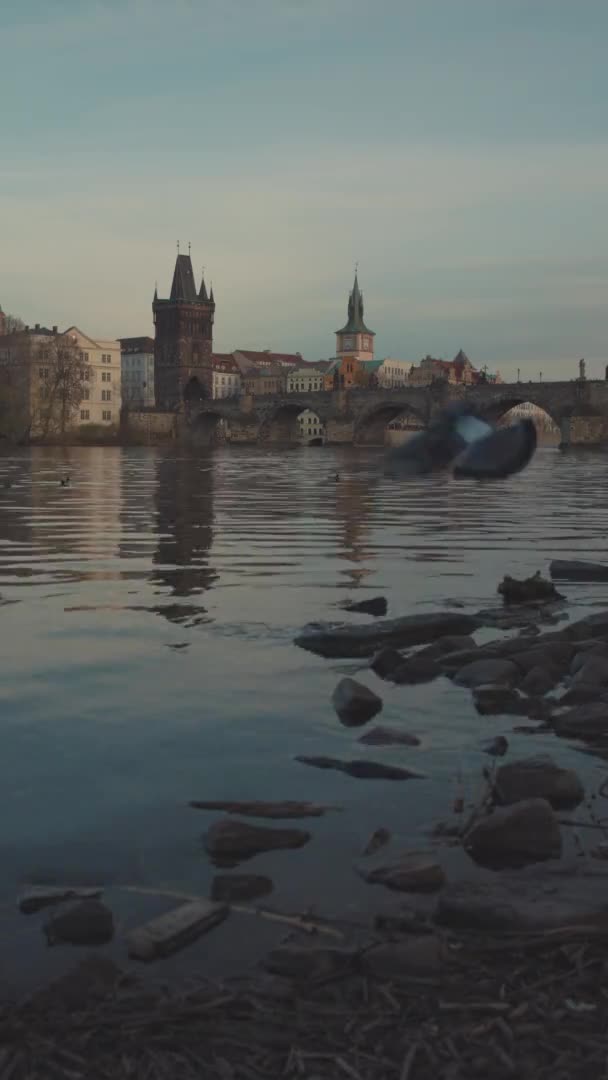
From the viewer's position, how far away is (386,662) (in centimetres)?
796

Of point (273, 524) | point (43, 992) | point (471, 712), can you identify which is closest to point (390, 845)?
point (43, 992)

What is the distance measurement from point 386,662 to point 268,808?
3.02 metres

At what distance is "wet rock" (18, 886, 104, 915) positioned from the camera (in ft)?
13.3

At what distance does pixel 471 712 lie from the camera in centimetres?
674

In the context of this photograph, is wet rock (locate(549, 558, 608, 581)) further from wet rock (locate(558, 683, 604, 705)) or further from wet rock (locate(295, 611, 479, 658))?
wet rock (locate(558, 683, 604, 705))

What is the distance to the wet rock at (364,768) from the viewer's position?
5555 millimetres

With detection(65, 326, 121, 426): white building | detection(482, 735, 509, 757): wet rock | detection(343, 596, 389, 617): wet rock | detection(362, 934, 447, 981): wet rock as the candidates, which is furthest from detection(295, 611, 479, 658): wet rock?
detection(65, 326, 121, 426): white building

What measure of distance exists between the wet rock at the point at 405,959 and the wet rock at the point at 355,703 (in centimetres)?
286

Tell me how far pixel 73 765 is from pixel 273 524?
15068 mm

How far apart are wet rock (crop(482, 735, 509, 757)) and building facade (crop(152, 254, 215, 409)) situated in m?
175

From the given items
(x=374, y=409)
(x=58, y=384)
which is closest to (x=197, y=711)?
(x=58, y=384)

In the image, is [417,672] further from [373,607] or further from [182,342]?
[182,342]

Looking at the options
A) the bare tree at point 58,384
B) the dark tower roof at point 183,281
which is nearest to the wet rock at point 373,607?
the bare tree at point 58,384

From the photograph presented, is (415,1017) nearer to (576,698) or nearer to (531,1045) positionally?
(531,1045)
